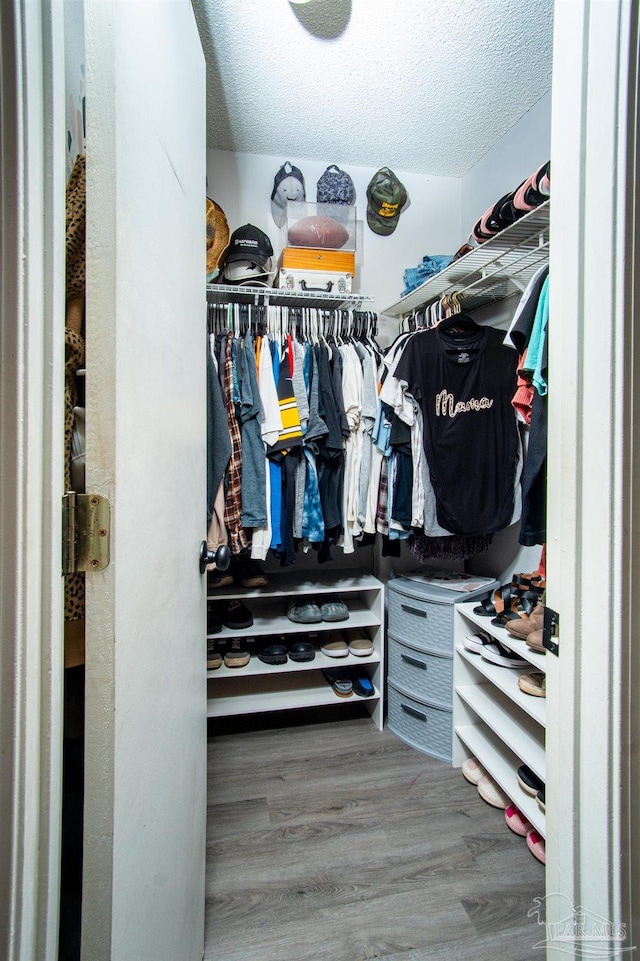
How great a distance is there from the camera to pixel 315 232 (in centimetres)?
180

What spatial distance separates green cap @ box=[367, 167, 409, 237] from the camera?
2.03 m

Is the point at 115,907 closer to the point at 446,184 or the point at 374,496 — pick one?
the point at 374,496

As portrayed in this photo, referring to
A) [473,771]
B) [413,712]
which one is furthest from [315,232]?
[473,771]

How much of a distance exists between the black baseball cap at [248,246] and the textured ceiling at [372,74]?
0.49 meters

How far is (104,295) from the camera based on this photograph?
0.47 metres

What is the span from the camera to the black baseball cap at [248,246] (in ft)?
5.75

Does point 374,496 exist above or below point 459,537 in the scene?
above

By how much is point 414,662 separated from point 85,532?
161 cm

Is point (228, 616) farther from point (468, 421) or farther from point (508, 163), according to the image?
point (508, 163)

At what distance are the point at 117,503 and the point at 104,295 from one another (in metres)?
0.24

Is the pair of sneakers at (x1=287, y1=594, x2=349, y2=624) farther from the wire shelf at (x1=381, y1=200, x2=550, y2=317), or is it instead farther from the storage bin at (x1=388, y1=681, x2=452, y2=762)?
the wire shelf at (x1=381, y1=200, x2=550, y2=317)

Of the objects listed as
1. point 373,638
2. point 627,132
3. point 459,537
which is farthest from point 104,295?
point 373,638

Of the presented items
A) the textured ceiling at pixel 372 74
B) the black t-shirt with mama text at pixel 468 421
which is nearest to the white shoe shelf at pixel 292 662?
the black t-shirt with mama text at pixel 468 421

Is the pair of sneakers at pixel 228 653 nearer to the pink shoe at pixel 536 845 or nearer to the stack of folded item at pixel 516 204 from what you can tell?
the pink shoe at pixel 536 845
